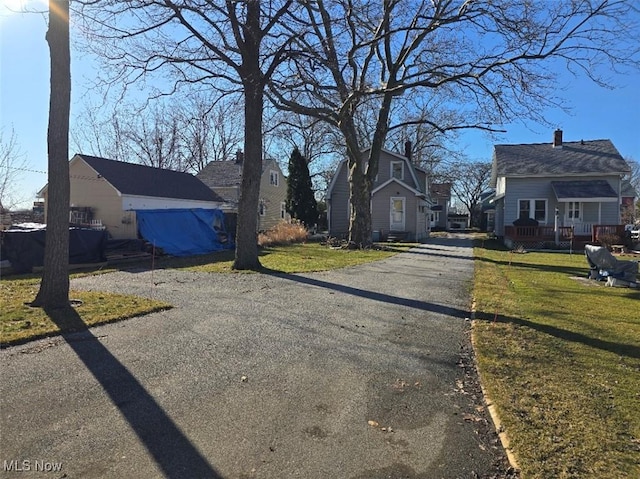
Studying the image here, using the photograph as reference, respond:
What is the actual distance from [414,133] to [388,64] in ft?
90.0

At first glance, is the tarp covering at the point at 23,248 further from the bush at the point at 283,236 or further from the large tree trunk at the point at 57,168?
the bush at the point at 283,236

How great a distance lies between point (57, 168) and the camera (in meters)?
7.59

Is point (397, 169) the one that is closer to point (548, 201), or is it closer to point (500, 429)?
point (548, 201)

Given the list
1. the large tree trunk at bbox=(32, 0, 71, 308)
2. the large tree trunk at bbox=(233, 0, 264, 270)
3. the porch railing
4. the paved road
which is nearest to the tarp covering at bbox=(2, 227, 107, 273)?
the large tree trunk at bbox=(233, 0, 264, 270)

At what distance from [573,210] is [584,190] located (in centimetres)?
135

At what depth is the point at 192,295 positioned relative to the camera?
899cm

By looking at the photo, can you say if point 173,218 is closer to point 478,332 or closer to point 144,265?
point 144,265

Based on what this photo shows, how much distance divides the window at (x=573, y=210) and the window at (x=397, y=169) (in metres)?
11.2

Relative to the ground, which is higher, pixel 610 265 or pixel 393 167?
pixel 393 167

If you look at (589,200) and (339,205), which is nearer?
(589,200)

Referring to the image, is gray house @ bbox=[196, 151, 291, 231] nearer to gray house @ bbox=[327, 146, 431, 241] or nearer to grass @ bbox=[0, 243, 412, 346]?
gray house @ bbox=[327, 146, 431, 241]

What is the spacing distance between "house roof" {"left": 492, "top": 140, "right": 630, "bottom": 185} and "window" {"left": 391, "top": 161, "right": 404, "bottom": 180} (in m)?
6.56

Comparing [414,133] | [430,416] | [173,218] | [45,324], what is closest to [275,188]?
[414,133]

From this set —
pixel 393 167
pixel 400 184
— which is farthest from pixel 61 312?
pixel 393 167
